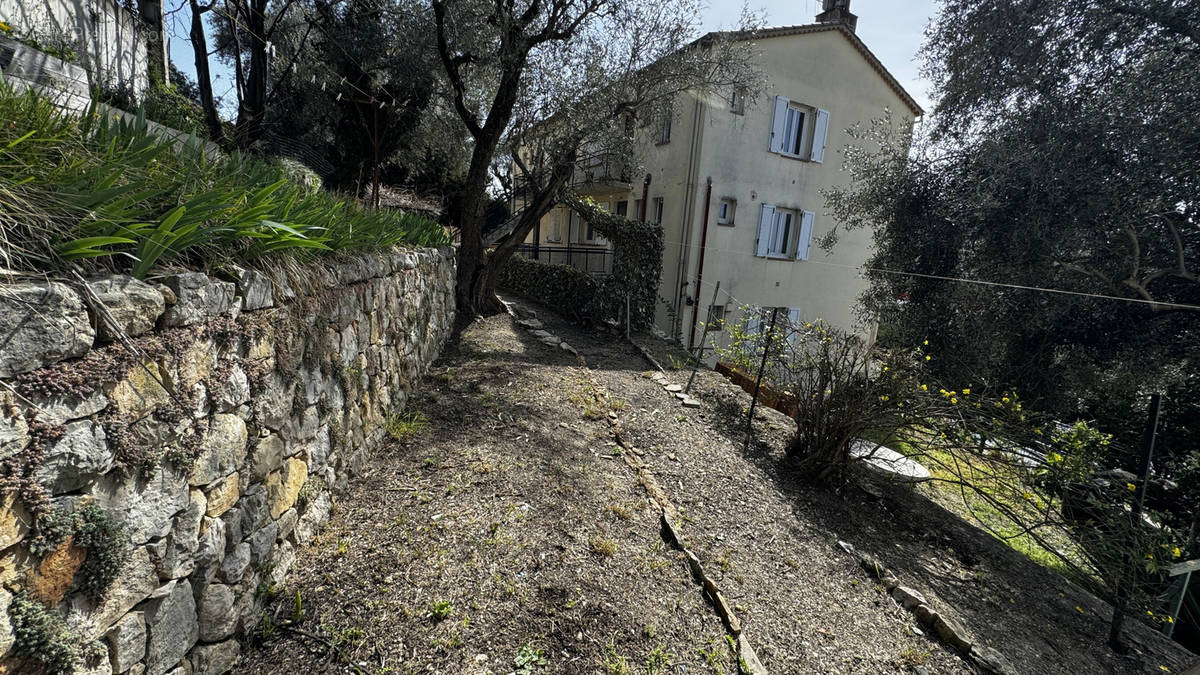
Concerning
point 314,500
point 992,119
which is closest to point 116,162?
point 314,500

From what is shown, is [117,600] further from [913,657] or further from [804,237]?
[804,237]

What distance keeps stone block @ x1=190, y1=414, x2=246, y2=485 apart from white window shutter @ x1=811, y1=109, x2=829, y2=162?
526 inches

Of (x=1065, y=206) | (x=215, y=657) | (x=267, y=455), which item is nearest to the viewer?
(x=215, y=657)

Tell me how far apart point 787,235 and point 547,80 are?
296 inches

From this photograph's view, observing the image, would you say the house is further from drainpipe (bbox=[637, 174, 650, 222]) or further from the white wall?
the white wall

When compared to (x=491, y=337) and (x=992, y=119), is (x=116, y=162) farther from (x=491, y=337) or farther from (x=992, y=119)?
(x=992, y=119)

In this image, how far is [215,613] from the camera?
6.02ft

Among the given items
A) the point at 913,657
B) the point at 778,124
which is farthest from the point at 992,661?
the point at 778,124

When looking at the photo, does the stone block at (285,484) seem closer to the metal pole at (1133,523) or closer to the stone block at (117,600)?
the stone block at (117,600)

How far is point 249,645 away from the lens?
78.4 inches

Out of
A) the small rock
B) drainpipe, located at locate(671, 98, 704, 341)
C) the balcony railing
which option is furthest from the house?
the small rock

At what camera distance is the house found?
11.1m

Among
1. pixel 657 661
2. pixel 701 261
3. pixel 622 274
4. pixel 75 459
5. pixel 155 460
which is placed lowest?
pixel 657 661

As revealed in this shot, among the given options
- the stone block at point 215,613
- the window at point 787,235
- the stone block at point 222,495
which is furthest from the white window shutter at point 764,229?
the stone block at point 215,613
